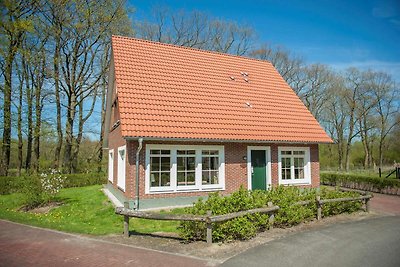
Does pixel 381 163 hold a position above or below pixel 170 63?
below

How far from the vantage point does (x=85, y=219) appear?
11.8 meters

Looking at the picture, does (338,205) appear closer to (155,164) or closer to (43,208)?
(155,164)

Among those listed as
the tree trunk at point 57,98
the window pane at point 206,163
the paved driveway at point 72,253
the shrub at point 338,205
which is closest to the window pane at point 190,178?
the window pane at point 206,163

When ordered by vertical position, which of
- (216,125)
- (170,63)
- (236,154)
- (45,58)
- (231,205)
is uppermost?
(45,58)

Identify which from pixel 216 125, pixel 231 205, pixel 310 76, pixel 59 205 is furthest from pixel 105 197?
pixel 310 76

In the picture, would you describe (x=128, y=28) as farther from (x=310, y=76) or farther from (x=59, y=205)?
(x=310, y=76)

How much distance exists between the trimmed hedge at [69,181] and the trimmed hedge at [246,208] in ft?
48.8

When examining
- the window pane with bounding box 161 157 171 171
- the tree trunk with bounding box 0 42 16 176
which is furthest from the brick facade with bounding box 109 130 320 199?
the tree trunk with bounding box 0 42 16 176

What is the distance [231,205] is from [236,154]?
5.78 metres

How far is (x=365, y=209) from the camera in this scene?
1269cm

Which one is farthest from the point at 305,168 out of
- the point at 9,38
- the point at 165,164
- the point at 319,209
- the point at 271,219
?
the point at 9,38

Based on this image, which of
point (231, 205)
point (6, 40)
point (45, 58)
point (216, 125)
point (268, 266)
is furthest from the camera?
point (45, 58)

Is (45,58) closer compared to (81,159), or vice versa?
(45,58)

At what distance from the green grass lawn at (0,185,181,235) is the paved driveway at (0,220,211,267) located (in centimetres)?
110
